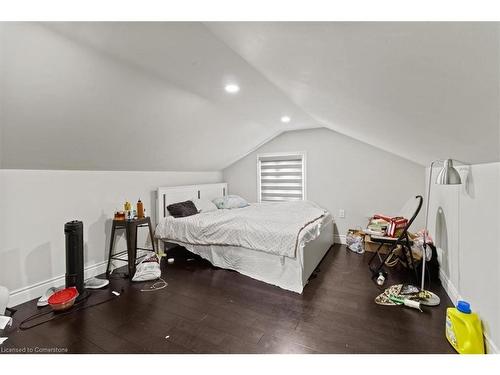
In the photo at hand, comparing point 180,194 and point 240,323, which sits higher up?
point 180,194

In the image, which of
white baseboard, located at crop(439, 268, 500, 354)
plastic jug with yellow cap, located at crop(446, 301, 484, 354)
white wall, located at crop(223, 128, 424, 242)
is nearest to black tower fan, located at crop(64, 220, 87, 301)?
plastic jug with yellow cap, located at crop(446, 301, 484, 354)

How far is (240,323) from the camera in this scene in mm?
1854

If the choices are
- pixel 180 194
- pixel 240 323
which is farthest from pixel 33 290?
pixel 240 323

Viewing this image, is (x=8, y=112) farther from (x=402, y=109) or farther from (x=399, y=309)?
(x=399, y=309)

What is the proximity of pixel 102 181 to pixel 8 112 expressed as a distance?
4.29ft

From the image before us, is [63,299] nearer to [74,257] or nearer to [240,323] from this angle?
[74,257]

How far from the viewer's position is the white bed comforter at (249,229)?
250 centimetres

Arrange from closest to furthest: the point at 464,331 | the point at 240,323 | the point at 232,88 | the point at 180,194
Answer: the point at 464,331
the point at 240,323
the point at 232,88
the point at 180,194

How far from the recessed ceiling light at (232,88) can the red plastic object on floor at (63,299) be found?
8.49 feet

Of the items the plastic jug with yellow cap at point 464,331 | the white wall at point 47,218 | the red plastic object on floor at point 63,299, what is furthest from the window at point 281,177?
the red plastic object on floor at point 63,299

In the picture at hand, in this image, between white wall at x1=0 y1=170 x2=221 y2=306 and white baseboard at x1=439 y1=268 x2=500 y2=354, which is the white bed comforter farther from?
white baseboard at x1=439 y1=268 x2=500 y2=354

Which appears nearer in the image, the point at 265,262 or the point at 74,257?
the point at 74,257

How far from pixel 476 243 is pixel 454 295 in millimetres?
770

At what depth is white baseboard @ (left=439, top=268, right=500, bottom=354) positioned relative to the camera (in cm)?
142
